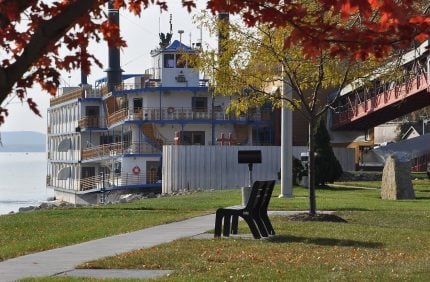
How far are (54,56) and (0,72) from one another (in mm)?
1217

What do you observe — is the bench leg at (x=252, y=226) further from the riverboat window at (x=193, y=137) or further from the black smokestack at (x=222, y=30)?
the riverboat window at (x=193, y=137)

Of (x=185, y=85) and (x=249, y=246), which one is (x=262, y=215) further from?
(x=185, y=85)

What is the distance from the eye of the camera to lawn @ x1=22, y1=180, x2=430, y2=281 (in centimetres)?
1109

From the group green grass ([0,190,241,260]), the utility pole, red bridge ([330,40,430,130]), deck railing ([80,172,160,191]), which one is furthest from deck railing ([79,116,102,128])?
the utility pole

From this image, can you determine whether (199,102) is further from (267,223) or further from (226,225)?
(226,225)

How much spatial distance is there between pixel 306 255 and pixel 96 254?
3.16 m

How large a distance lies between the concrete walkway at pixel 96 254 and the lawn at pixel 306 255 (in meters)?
0.44

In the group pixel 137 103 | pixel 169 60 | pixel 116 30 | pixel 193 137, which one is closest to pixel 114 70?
pixel 137 103

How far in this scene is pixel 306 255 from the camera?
13172mm

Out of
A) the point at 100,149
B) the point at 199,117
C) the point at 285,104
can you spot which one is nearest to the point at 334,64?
the point at 285,104

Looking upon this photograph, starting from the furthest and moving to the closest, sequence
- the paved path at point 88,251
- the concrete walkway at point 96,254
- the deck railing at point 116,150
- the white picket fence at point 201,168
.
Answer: the deck railing at point 116,150
the white picket fence at point 201,168
the paved path at point 88,251
the concrete walkway at point 96,254

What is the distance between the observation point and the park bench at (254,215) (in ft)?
50.4

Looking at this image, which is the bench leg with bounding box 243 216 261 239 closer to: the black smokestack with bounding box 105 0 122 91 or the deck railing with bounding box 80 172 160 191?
the deck railing with bounding box 80 172 160 191

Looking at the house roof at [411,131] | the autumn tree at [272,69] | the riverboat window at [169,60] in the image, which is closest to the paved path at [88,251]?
the autumn tree at [272,69]
